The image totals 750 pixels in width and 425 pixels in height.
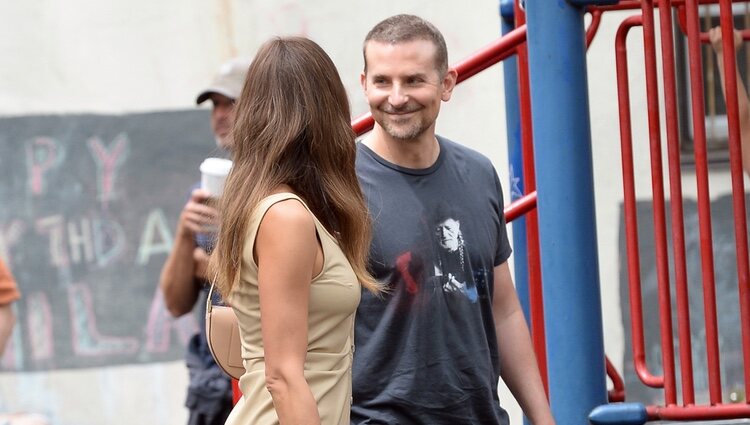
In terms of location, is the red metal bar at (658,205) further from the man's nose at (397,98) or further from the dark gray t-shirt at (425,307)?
the man's nose at (397,98)

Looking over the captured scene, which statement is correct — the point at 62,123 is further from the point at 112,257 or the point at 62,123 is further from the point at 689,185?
the point at 689,185

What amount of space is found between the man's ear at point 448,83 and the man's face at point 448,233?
290mm

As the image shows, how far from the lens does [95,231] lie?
A: 6.73 m

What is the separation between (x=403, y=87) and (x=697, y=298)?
3.92 m

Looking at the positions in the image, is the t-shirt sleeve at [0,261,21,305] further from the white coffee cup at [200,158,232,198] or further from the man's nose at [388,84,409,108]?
the man's nose at [388,84,409,108]

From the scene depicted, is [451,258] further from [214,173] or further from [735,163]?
[214,173]

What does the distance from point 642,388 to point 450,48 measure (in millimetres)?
1877

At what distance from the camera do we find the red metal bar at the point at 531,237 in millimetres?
3766

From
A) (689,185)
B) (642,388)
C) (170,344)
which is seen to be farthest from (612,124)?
(170,344)

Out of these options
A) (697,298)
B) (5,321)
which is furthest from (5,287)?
(697,298)

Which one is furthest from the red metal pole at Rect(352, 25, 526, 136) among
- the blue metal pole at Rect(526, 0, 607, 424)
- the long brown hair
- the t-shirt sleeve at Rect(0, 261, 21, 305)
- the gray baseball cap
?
the t-shirt sleeve at Rect(0, 261, 21, 305)

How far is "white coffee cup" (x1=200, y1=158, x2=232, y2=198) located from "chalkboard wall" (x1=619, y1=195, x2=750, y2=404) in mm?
3021

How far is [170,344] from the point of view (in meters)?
6.73

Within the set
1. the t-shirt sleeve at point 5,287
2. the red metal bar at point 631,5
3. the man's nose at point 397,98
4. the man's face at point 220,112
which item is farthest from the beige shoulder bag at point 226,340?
the man's face at point 220,112
